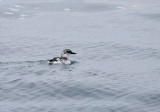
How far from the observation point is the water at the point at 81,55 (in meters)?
20.2

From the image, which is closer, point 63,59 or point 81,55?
point 63,59

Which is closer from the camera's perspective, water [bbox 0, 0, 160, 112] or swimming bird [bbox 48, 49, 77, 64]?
water [bbox 0, 0, 160, 112]

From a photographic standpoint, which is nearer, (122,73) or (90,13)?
(122,73)

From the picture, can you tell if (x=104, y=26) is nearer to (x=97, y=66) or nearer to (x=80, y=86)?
(x=97, y=66)

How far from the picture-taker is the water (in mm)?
20172

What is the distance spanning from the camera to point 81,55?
28500 mm

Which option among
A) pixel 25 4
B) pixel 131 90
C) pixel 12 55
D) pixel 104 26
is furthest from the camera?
pixel 25 4

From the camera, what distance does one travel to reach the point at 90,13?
41281 millimetres

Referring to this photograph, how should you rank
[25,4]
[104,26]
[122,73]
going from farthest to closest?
[25,4]
[104,26]
[122,73]

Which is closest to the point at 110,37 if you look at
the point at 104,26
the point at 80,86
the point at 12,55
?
the point at 104,26

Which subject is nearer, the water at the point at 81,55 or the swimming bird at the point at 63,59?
the water at the point at 81,55

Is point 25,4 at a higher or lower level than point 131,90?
→ higher

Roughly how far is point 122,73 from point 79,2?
22.1 metres

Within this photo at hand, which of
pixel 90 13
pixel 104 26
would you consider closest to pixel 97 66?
pixel 104 26
